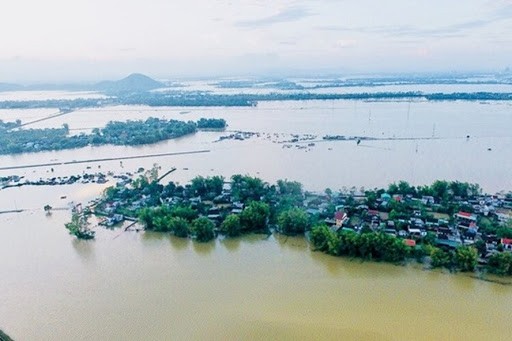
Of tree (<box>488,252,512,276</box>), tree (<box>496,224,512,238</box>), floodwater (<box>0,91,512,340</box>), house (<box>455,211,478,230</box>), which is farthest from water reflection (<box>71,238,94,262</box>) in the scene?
tree (<box>496,224,512,238</box>)

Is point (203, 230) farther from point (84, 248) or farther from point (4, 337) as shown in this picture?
point (4, 337)

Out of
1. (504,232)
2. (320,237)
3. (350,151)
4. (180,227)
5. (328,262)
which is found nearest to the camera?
(328,262)

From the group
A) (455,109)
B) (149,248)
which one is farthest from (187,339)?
(455,109)

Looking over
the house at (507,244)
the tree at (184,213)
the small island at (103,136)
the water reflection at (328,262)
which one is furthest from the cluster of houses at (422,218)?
the small island at (103,136)

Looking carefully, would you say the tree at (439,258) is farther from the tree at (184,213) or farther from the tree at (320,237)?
the tree at (184,213)

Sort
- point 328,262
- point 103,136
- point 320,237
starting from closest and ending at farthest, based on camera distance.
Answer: point 328,262 < point 320,237 < point 103,136

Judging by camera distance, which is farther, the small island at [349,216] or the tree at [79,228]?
the tree at [79,228]

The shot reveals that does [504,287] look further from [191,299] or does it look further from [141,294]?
[141,294]

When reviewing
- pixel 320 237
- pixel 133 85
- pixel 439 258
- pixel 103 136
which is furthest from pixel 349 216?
pixel 133 85
